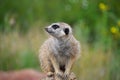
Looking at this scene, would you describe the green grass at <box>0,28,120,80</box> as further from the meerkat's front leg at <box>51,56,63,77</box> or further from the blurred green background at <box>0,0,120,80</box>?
the meerkat's front leg at <box>51,56,63,77</box>

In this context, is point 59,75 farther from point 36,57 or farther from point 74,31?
point 74,31

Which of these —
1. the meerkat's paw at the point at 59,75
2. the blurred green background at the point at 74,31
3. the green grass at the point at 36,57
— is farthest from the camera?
the blurred green background at the point at 74,31

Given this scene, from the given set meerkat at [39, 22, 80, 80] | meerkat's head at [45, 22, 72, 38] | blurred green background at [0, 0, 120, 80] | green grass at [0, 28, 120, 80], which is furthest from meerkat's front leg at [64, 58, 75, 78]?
green grass at [0, 28, 120, 80]

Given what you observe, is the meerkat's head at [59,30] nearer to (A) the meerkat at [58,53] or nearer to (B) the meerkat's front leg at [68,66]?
(A) the meerkat at [58,53]

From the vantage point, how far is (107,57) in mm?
Answer: 11891

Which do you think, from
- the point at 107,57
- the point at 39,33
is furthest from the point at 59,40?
the point at 39,33

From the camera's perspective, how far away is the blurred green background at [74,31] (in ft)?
39.1

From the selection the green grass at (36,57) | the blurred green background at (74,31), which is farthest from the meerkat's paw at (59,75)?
the green grass at (36,57)

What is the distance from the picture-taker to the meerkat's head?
6895 millimetres

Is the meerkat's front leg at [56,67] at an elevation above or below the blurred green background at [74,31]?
below

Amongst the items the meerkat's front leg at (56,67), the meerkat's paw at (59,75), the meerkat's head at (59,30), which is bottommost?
the meerkat's paw at (59,75)

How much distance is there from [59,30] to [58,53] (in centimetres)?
25

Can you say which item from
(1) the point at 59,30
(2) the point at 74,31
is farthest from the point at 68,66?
(2) the point at 74,31

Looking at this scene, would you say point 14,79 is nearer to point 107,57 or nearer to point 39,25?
point 107,57
